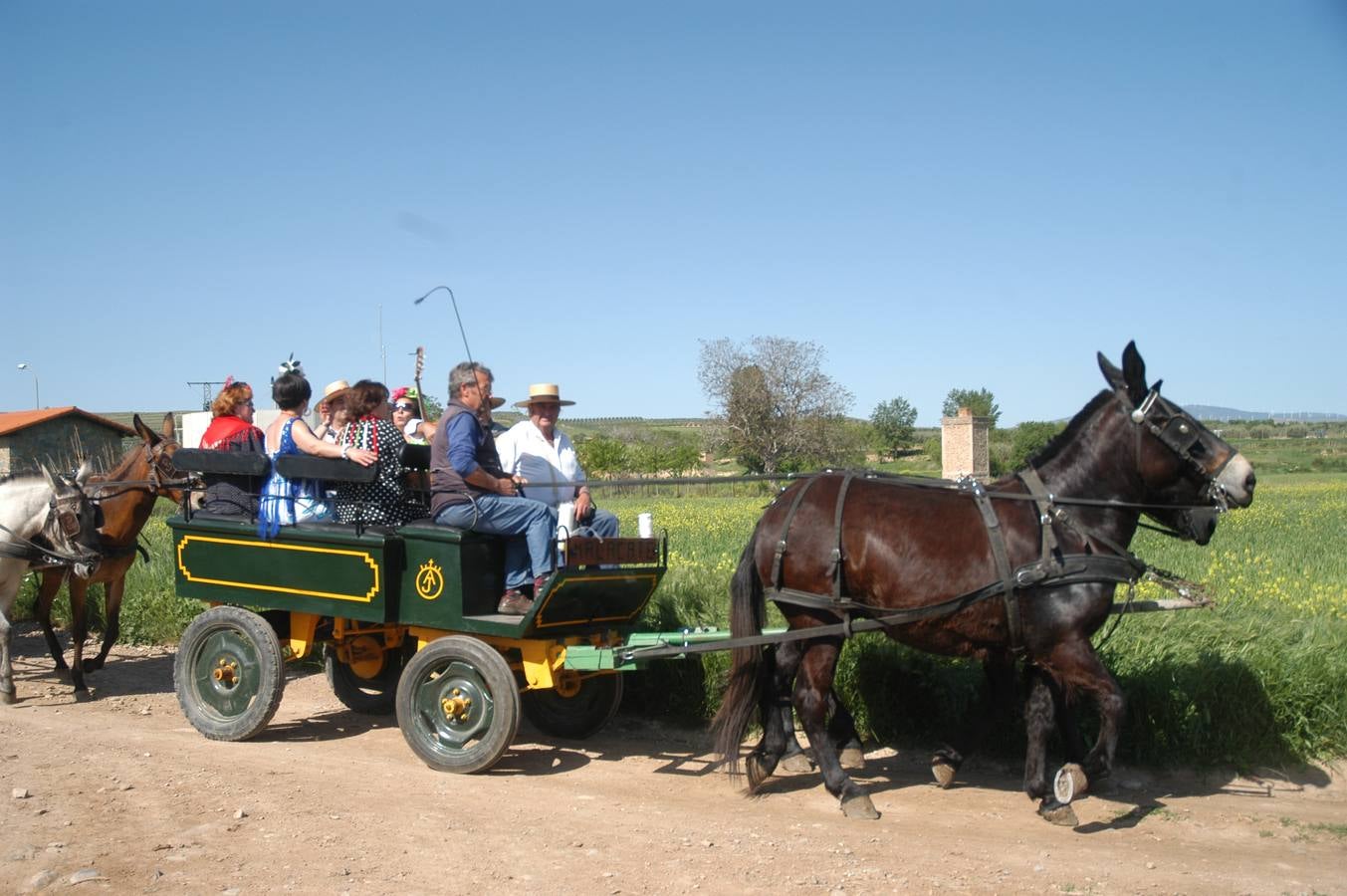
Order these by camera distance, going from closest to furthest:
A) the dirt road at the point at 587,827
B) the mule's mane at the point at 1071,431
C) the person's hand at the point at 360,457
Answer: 1. the dirt road at the point at 587,827
2. the mule's mane at the point at 1071,431
3. the person's hand at the point at 360,457

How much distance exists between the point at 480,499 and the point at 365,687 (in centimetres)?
276

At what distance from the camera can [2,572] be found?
9117 millimetres

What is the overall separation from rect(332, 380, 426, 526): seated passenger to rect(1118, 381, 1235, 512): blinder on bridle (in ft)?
14.1

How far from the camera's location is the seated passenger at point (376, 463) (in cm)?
691

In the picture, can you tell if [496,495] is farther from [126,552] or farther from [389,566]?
[126,552]

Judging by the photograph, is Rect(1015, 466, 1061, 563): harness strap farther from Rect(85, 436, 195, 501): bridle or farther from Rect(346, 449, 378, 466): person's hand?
Rect(85, 436, 195, 501): bridle

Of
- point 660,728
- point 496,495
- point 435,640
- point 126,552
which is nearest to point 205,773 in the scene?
point 435,640

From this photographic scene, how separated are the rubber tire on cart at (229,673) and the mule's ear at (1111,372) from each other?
5.29 metres

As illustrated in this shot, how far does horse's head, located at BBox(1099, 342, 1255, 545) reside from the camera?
546cm

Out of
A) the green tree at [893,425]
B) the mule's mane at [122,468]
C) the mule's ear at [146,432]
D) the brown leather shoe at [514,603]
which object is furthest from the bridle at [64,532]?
the green tree at [893,425]

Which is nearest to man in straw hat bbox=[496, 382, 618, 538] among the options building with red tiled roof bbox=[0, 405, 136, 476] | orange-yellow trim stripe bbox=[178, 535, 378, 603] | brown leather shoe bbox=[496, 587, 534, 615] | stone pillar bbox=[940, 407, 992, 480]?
brown leather shoe bbox=[496, 587, 534, 615]

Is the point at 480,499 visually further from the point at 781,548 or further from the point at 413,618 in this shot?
the point at 781,548

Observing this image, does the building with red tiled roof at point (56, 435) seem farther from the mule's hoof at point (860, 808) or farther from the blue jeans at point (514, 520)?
the mule's hoof at point (860, 808)

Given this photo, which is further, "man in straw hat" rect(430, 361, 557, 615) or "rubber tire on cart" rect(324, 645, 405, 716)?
"rubber tire on cart" rect(324, 645, 405, 716)
